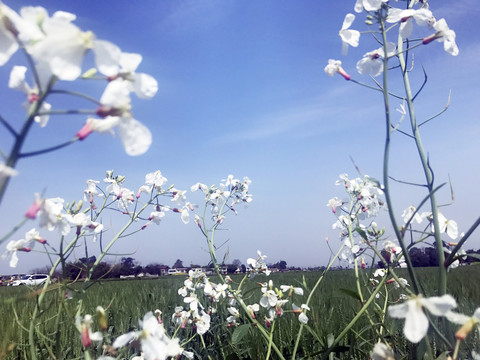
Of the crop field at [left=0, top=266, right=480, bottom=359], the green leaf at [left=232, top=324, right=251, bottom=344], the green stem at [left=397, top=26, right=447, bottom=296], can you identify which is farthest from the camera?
the green leaf at [left=232, top=324, right=251, bottom=344]

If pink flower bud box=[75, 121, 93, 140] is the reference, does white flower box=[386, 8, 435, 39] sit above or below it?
above

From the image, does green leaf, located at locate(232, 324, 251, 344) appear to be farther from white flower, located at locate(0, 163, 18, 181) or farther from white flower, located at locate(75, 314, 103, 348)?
white flower, located at locate(0, 163, 18, 181)

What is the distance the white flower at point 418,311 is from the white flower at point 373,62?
88 cm

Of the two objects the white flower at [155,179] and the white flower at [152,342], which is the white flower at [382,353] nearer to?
the white flower at [152,342]

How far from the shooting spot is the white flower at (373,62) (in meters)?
1.32

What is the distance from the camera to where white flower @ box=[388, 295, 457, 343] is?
0.67m

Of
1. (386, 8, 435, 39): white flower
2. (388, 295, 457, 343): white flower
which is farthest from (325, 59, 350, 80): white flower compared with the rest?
(388, 295, 457, 343): white flower

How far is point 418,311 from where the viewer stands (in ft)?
2.26

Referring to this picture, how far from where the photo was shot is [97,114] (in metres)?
0.59

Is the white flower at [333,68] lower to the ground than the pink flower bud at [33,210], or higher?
higher

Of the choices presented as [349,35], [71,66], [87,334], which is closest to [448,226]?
[349,35]

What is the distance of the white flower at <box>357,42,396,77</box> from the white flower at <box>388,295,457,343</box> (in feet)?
2.89

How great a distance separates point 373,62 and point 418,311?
3.06 ft

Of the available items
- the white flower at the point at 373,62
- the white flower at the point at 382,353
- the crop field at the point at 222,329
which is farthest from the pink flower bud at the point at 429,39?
the white flower at the point at 382,353
